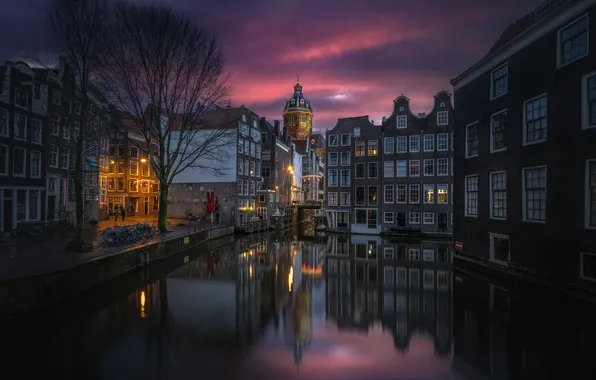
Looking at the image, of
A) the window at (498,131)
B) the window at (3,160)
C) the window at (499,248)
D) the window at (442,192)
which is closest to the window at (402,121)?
the window at (442,192)

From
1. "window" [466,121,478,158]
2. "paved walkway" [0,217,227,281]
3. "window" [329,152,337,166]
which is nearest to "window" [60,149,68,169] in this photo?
"paved walkway" [0,217,227,281]

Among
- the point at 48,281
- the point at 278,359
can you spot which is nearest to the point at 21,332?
the point at 48,281

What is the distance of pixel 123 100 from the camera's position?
2595 centimetres

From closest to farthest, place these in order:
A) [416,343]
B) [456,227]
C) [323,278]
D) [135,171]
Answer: [416,343]
[323,278]
[456,227]
[135,171]

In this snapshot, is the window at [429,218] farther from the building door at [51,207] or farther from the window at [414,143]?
the building door at [51,207]

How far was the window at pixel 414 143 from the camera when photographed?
42969 mm

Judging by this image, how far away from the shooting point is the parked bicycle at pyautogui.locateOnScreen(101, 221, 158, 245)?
22.1 m

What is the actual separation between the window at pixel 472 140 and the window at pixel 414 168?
66.9 ft

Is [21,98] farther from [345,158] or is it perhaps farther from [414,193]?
[414,193]

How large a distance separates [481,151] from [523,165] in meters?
3.77

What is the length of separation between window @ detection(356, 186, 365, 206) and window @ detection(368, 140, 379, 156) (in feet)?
14.2

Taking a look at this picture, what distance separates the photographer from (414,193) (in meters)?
42.9

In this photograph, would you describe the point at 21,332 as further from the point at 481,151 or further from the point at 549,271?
the point at 481,151

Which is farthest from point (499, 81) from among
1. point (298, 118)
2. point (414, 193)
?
point (298, 118)
